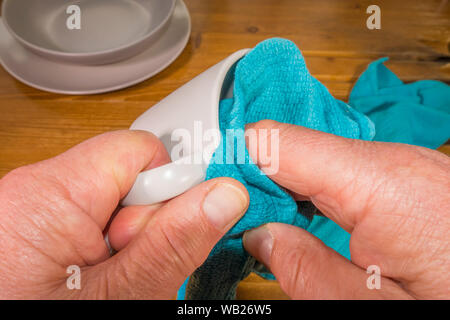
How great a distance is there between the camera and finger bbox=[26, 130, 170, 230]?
28 centimetres

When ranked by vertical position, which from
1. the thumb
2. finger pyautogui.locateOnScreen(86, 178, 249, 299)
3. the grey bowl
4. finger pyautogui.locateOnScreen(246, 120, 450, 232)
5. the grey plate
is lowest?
the thumb

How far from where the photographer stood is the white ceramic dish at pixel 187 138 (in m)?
0.26

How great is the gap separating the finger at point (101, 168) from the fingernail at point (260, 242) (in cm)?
11

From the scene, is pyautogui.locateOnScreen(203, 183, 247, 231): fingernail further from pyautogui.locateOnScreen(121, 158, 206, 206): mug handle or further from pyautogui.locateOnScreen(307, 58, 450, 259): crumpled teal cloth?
pyautogui.locateOnScreen(307, 58, 450, 259): crumpled teal cloth

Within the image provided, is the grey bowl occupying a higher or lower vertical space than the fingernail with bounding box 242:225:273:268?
higher

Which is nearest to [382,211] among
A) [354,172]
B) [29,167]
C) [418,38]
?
[354,172]

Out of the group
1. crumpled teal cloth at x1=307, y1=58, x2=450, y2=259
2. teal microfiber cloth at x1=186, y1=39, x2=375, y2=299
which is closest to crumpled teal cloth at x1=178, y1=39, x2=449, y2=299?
teal microfiber cloth at x1=186, y1=39, x2=375, y2=299

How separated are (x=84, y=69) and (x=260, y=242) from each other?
336 millimetres

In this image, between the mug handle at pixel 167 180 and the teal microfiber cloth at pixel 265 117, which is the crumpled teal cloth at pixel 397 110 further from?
the mug handle at pixel 167 180

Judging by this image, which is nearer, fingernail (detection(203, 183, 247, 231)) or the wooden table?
fingernail (detection(203, 183, 247, 231))

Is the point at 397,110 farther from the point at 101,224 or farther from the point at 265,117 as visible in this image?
the point at 101,224

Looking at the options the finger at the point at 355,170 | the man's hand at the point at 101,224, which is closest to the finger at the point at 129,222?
the man's hand at the point at 101,224

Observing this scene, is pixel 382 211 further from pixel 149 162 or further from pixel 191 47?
pixel 191 47

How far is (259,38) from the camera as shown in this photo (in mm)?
523
